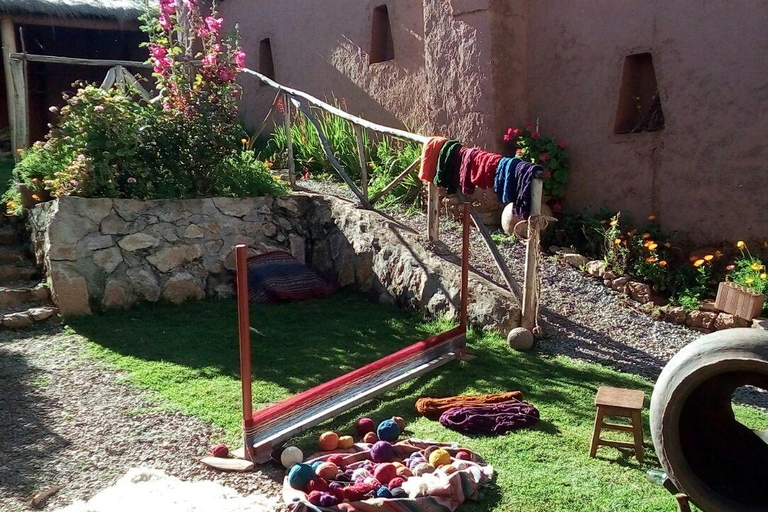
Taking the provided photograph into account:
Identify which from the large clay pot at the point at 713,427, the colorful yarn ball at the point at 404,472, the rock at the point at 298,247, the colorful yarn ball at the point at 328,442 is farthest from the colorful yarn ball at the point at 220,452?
the rock at the point at 298,247

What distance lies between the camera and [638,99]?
6.80 m

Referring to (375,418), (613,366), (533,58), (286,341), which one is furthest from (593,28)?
(375,418)

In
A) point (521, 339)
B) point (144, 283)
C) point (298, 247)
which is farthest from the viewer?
point (298, 247)

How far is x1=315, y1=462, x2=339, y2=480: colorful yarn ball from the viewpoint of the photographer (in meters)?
3.12

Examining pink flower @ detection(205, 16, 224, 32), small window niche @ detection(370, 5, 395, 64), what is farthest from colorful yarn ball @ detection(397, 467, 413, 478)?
small window niche @ detection(370, 5, 395, 64)

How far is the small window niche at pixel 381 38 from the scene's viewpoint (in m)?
9.10

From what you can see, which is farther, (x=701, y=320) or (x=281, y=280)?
(x=281, y=280)

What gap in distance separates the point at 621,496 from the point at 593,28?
196 inches

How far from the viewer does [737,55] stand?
19.1ft

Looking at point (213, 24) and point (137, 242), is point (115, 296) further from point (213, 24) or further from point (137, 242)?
point (213, 24)

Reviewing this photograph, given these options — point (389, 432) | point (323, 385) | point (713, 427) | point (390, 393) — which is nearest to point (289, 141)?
point (390, 393)

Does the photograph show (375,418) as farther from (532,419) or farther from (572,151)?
(572,151)

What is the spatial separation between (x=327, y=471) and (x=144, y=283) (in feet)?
11.1

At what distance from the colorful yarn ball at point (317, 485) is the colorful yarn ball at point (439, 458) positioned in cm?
53
